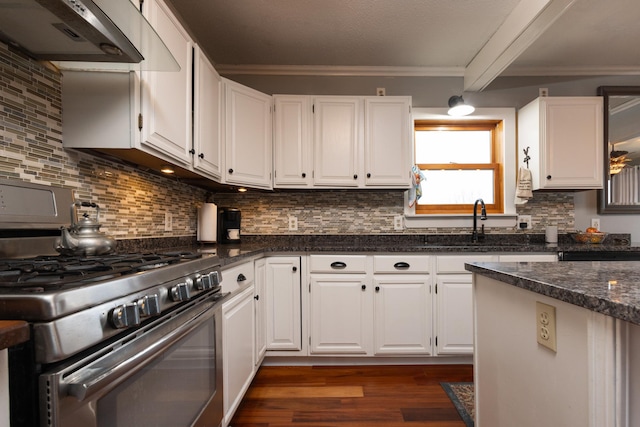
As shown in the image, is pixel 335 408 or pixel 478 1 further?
pixel 478 1

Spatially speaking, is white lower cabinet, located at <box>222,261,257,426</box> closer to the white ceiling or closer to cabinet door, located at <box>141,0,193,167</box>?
cabinet door, located at <box>141,0,193,167</box>

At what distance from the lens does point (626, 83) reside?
271 centimetres

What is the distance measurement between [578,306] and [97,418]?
104 cm

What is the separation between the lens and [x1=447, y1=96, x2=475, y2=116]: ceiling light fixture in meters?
2.47

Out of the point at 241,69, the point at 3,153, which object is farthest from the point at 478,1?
the point at 3,153

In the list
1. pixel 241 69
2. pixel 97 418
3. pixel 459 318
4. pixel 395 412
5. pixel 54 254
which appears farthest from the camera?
pixel 241 69

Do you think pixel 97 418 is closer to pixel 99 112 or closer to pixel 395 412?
pixel 99 112

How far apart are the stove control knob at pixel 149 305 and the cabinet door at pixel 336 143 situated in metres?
1.78

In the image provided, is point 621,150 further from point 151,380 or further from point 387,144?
point 151,380

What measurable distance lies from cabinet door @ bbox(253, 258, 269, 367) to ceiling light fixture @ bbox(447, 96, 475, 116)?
196cm

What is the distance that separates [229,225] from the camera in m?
2.52

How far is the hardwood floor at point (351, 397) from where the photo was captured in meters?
1.62

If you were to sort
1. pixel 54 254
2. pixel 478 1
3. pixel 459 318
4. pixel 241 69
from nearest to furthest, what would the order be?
pixel 54 254
pixel 478 1
pixel 459 318
pixel 241 69

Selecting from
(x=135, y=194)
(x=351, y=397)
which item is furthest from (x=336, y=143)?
(x=351, y=397)
